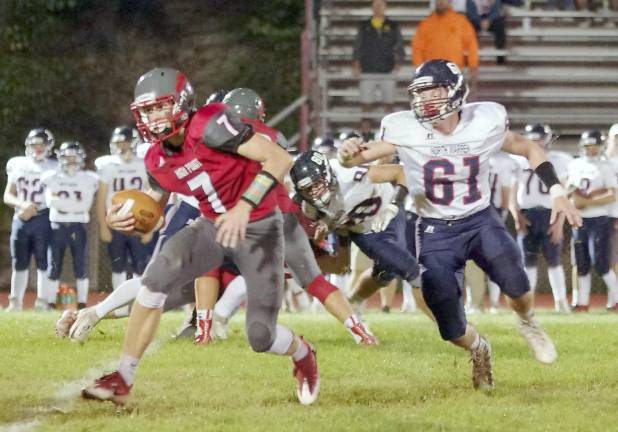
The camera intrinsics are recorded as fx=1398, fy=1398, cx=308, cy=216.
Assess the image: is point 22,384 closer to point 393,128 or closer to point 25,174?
point 393,128

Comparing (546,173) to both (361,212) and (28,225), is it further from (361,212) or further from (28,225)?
(28,225)

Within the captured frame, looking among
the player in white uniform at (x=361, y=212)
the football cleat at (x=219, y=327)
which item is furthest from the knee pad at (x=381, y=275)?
the football cleat at (x=219, y=327)

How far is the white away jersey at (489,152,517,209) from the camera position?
12.6m

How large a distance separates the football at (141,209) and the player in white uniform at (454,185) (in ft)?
3.11

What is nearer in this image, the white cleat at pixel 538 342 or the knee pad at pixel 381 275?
the white cleat at pixel 538 342

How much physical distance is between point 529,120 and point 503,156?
382 centimetres

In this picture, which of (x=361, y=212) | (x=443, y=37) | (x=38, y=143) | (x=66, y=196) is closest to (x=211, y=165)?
(x=361, y=212)

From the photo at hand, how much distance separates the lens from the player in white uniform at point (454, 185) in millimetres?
6750

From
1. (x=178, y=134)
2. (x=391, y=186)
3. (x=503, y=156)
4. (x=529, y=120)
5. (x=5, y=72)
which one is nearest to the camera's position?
(x=178, y=134)

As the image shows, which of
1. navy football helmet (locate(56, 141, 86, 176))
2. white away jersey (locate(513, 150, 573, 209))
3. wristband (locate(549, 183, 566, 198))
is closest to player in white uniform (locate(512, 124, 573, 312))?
white away jersey (locate(513, 150, 573, 209))

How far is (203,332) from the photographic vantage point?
8.87 meters

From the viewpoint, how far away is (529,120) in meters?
16.4

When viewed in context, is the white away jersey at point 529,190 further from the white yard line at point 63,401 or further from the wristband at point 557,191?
the wristband at point 557,191

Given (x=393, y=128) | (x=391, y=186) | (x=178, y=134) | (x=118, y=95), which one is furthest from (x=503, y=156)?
(x=118, y=95)
